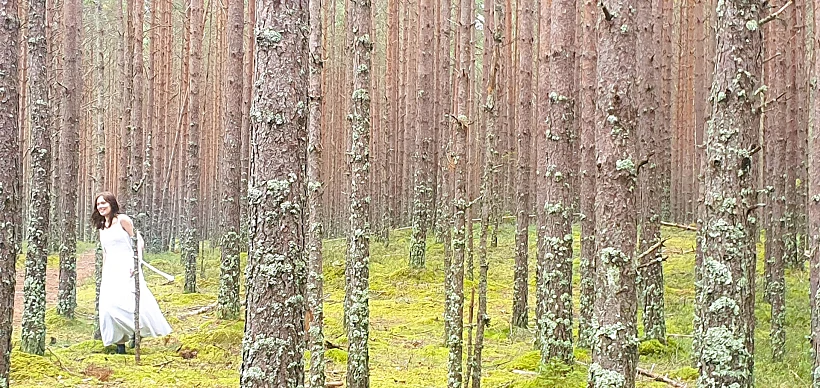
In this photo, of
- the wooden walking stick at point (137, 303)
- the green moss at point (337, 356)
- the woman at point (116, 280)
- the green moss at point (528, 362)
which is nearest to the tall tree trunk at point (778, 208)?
the green moss at point (528, 362)

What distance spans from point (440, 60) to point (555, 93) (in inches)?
595

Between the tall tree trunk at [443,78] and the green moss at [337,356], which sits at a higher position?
the tall tree trunk at [443,78]

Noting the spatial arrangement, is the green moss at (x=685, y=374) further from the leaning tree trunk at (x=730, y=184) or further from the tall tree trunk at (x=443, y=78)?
the tall tree trunk at (x=443, y=78)

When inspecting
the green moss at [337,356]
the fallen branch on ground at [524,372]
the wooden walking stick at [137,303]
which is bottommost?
the green moss at [337,356]

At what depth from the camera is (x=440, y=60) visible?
2191 centimetres

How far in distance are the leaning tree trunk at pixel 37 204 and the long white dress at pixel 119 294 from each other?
26.3 inches

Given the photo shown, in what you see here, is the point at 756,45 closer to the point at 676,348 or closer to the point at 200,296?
the point at 676,348

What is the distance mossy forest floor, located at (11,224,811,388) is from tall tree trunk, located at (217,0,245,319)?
0.45 m

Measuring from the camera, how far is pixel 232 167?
36.8 feet

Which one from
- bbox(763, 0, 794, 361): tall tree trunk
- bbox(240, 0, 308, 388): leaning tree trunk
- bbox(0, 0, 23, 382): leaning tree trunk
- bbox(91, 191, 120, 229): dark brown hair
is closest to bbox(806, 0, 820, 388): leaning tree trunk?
bbox(763, 0, 794, 361): tall tree trunk

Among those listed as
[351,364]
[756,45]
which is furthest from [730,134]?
[351,364]

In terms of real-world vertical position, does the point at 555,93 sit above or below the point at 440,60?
below

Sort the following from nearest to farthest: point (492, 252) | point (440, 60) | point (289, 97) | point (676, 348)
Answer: point (289, 97)
point (676, 348)
point (492, 252)
point (440, 60)

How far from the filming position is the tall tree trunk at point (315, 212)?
6152mm
